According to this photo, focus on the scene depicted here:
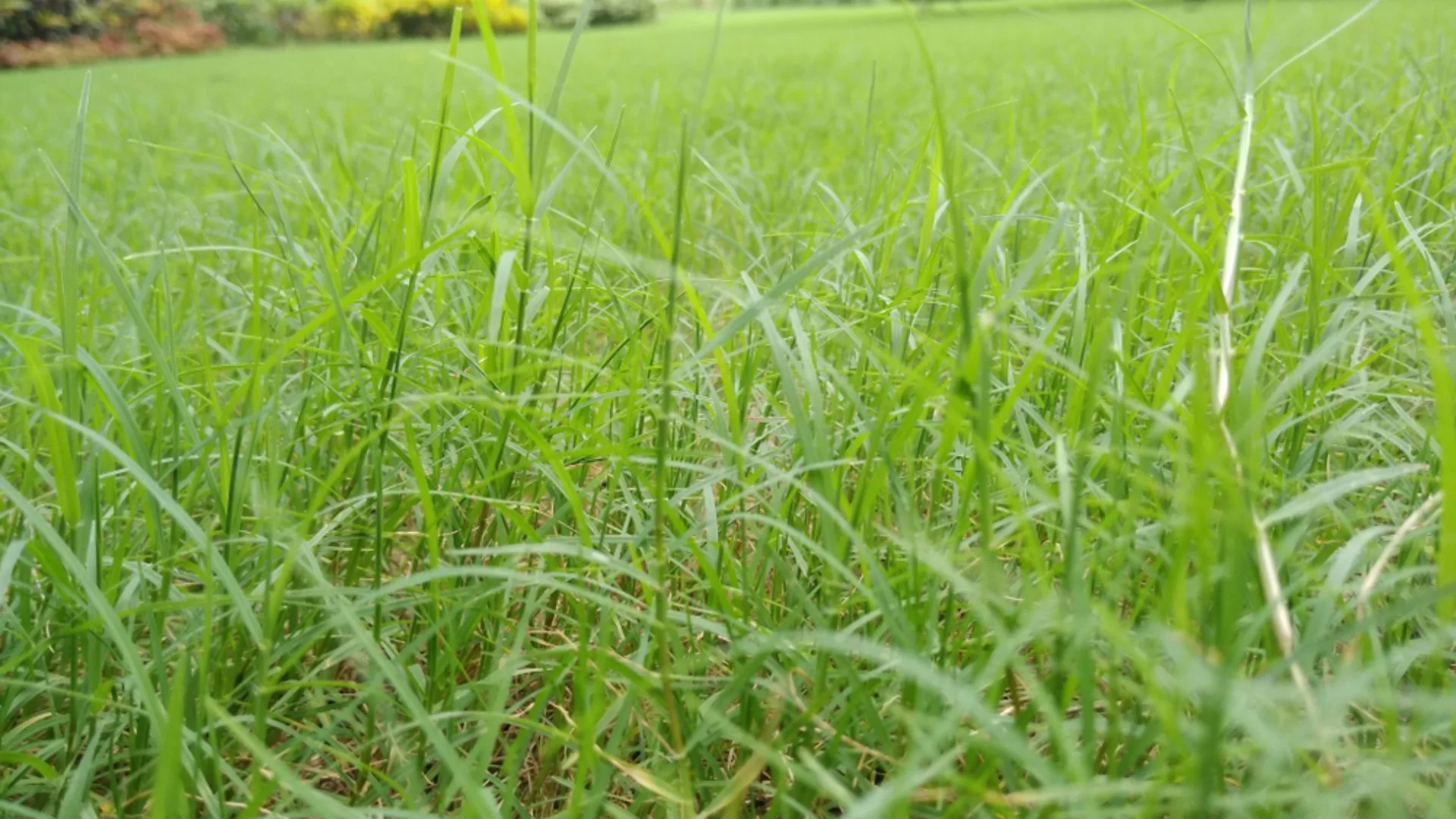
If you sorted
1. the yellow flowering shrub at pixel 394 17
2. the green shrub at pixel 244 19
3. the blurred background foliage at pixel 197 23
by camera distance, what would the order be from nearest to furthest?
the blurred background foliage at pixel 197 23, the green shrub at pixel 244 19, the yellow flowering shrub at pixel 394 17

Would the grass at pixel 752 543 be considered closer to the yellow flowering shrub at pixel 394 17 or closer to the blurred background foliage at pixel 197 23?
the blurred background foliage at pixel 197 23

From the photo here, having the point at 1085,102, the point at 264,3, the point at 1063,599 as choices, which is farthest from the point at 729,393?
the point at 264,3

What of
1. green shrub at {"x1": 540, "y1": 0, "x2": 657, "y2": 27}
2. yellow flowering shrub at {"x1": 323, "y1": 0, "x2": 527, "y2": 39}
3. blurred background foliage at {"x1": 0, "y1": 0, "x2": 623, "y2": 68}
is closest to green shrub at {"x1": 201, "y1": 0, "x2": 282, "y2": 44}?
blurred background foliage at {"x1": 0, "y1": 0, "x2": 623, "y2": 68}

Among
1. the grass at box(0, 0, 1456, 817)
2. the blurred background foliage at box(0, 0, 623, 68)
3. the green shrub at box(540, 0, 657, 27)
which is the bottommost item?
the grass at box(0, 0, 1456, 817)

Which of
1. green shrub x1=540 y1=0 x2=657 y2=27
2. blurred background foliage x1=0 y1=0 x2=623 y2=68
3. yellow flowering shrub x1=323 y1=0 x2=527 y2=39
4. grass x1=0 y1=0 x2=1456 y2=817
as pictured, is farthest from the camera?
green shrub x1=540 y1=0 x2=657 y2=27

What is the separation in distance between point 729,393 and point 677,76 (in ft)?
21.5

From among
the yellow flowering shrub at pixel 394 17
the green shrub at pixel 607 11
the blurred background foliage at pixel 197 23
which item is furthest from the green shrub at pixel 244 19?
the green shrub at pixel 607 11

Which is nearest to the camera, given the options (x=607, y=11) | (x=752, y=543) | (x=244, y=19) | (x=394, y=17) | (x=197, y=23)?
(x=752, y=543)

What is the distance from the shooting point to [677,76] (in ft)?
22.6

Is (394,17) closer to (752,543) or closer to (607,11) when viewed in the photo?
(607,11)

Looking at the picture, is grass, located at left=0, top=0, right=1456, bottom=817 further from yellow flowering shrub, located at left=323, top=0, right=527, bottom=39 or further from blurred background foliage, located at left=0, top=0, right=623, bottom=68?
yellow flowering shrub, located at left=323, top=0, right=527, bottom=39

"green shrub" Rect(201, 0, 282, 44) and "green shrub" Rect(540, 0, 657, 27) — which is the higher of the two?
"green shrub" Rect(540, 0, 657, 27)

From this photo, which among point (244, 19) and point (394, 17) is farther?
point (394, 17)

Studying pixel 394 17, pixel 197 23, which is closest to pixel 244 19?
pixel 197 23
